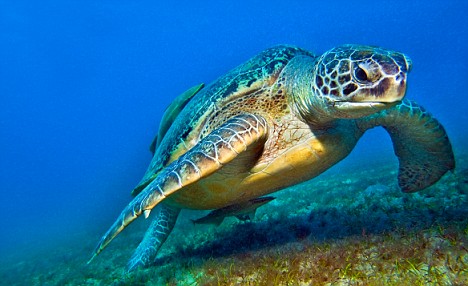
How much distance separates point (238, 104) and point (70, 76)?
127017mm

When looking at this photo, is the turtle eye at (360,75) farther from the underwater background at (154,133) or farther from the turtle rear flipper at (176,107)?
the turtle rear flipper at (176,107)

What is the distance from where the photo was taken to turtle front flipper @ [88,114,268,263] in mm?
2996

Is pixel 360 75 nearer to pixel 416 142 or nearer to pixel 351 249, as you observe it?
pixel 351 249

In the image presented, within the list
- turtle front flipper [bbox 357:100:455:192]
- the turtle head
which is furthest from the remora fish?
the turtle head

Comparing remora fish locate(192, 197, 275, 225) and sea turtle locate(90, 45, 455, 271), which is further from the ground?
sea turtle locate(90, 45, 455, 271)

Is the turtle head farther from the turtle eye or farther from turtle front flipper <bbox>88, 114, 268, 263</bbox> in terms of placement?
turtle front flipper <bbox>88, 114, 268, 263</bbox>

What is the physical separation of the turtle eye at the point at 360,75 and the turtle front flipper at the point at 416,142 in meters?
1.66

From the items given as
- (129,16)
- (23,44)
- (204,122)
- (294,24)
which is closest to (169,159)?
(204,122)

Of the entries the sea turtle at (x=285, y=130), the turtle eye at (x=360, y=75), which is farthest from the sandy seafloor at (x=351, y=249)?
the turtle eye at (x=360, y=75)

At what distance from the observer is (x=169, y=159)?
4.54 meters

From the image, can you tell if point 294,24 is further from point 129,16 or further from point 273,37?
point 129,16

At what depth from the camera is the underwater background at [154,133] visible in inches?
123

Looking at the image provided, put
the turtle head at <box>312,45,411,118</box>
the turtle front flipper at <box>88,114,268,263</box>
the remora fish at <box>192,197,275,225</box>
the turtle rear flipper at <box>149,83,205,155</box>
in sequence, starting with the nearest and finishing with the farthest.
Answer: the turtle head at <box>312,45,411,118</box>, the turtle front flipper at <box>88,114,268,263</box>, the remora fish at <box>192,197,275,225</box>, the turtle rear flipper at <box>149,83,205,155</box>

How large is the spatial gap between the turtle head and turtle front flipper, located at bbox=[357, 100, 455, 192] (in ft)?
4.79
